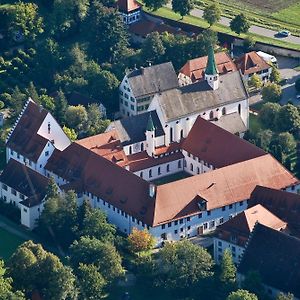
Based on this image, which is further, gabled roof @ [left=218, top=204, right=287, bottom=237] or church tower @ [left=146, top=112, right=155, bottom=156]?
church tower @ [left=146, top=112, right=155, bottom=156]

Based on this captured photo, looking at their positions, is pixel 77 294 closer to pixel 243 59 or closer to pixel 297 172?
pixel 297 172

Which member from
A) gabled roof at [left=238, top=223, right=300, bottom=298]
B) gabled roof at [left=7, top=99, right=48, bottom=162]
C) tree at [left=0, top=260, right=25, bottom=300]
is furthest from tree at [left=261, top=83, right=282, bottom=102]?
tree at [left=0, top=260, right=25, bottom=300]

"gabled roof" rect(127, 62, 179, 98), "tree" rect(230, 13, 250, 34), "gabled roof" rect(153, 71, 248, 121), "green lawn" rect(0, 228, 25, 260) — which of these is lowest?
"tree" rect(230, 13, 250, 34)

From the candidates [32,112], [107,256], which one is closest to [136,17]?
[32,112]

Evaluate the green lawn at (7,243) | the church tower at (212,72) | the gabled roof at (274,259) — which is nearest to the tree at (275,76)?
the church tower at (212,72)

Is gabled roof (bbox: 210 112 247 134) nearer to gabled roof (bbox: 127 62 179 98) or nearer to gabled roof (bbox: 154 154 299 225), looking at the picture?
gabled roof (bbox: 127 62 179 98)

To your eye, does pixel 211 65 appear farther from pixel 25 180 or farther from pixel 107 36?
pixel 25 180

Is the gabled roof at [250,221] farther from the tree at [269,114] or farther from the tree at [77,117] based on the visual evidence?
the tree at [77,117]
